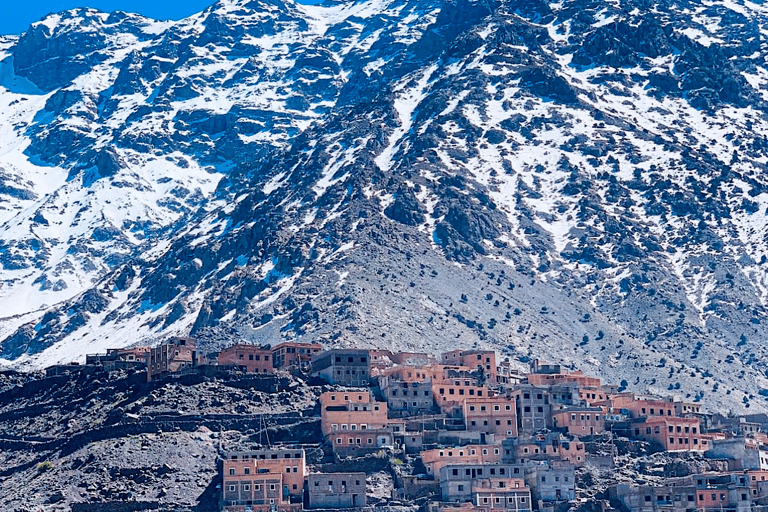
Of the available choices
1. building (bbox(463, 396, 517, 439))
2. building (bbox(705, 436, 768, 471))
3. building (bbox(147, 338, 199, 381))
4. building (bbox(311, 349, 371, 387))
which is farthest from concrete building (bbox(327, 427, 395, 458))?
building (bbox(705, 436, 768, 471))

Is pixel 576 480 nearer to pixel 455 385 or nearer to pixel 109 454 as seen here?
pixel 455 385

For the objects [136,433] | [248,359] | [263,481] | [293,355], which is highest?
[293,355]

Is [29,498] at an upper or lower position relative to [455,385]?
lower

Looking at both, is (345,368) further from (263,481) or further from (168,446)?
(263,481)

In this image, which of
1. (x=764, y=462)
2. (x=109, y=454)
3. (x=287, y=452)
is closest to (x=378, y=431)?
(x=287, y=452)

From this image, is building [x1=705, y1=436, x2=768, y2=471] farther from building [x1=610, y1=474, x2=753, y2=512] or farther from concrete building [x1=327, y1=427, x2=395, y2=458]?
concrete building [x1=327, y1=427, x2=395, y2=458]

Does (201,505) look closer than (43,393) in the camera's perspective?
Yes

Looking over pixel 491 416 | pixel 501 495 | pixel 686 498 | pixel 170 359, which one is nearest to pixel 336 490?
pixel 501 495
